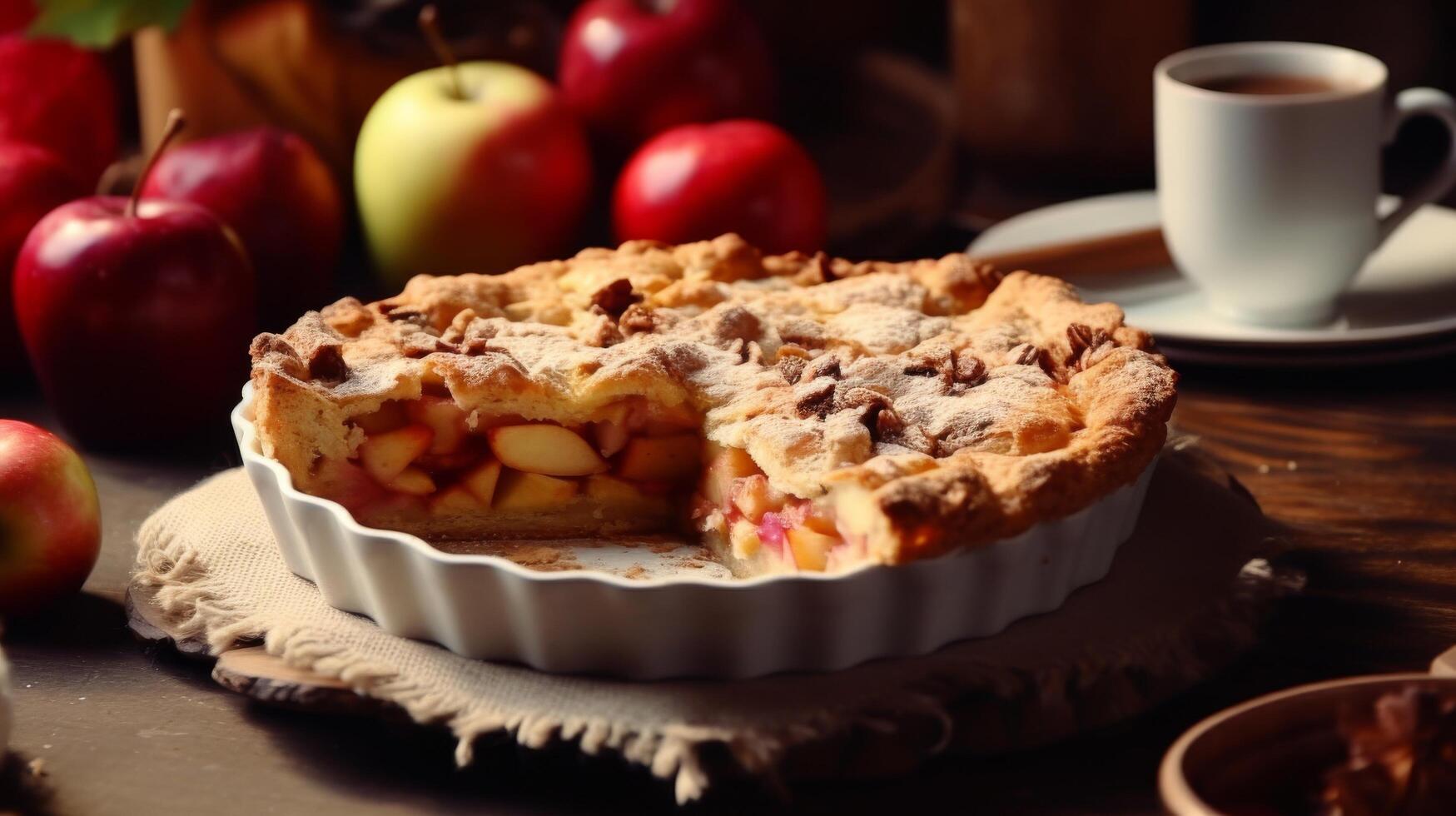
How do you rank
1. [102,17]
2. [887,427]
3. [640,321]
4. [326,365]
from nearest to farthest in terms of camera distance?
1. [887,427]
2. [326,365]
3. [640,321]
4. [102,17]

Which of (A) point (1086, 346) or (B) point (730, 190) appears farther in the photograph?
(B) point (730, 190)

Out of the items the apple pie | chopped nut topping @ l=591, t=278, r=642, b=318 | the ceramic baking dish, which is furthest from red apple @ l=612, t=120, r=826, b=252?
the ceramic baking dish

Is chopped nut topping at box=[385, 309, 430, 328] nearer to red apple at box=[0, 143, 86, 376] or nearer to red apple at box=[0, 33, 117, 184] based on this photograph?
red apple at box=[0, 143, 86, 376]

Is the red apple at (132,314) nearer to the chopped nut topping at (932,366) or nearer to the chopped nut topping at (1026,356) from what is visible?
the chopped nut topping at (932,366)

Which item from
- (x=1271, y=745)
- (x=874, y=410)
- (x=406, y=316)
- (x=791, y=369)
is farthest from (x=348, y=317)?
(x=1271, y=745)

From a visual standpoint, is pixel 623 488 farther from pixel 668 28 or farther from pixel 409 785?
pixel 668 28

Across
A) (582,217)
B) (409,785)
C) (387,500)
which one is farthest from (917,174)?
(409,785)

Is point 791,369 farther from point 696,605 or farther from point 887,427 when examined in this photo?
point 696,605
